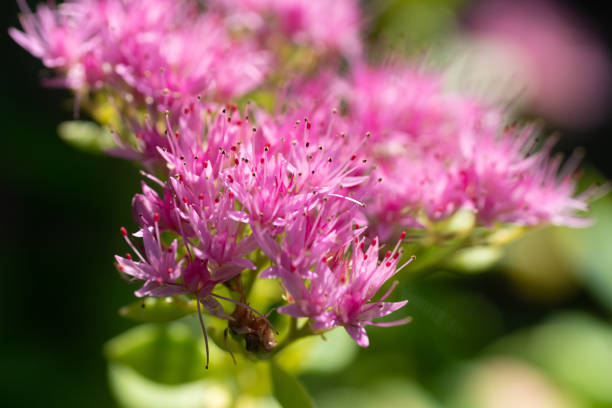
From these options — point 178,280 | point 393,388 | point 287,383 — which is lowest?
point 393,388

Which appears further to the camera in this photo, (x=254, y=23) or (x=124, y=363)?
(x=254, y=23)

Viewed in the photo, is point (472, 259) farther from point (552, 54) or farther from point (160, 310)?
point (552, 54)

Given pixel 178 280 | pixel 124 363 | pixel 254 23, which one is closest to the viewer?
pixel 178 280

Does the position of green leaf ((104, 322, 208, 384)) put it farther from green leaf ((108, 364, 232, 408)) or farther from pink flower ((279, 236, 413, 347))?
pink flower ((279, 236, 413, 347))

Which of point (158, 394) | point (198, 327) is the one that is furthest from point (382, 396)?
point (158, 394)

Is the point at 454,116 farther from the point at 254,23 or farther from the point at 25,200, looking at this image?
the point at 25,200

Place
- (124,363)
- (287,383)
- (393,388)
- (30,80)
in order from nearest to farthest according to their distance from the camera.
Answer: (287,383) → (124,363) → (393,388) → (30,80)

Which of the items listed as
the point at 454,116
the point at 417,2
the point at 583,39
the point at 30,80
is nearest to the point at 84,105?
the point at 454,116
